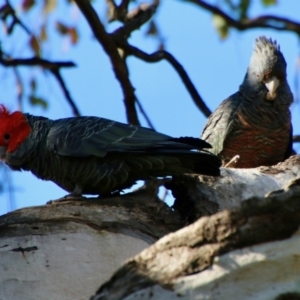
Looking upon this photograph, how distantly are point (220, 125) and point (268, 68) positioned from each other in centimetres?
80

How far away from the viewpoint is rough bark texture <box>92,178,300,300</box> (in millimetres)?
2467

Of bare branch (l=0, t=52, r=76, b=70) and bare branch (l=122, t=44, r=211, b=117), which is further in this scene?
bare branch (l=122, t=44, r=211, b=117)

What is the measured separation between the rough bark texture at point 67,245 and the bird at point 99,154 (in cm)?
78

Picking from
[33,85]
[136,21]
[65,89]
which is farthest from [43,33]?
[136,21]

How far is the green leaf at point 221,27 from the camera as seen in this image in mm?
7930

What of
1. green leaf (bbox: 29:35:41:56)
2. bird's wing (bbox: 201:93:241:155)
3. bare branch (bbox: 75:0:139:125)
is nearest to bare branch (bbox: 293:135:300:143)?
bird's wing (bbox: 201:93:241:155)

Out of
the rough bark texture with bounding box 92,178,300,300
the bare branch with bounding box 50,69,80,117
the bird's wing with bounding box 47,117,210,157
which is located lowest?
the rough bark texture with bounding box 92,178,300,300

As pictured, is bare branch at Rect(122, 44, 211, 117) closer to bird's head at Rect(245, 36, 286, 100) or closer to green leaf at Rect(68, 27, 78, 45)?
bird's head at Rect(245, 36, 286, 100)

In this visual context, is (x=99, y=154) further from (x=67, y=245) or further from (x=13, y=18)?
(x=13, y=18)

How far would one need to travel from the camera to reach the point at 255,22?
24.6ft

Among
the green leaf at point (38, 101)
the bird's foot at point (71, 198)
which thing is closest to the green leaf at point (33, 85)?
the green leaf at point (38, 101)

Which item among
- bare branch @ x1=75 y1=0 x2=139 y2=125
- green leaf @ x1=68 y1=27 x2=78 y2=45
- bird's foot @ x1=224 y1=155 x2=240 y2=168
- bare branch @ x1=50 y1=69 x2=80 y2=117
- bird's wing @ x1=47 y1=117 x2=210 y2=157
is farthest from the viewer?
green leaf @ x1=68 y1=27 x2=78 y2=45

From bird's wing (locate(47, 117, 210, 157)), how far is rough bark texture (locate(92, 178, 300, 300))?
2.19 m

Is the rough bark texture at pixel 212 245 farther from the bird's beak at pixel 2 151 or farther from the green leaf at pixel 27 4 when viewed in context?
the green leaf at pixel 27 4
